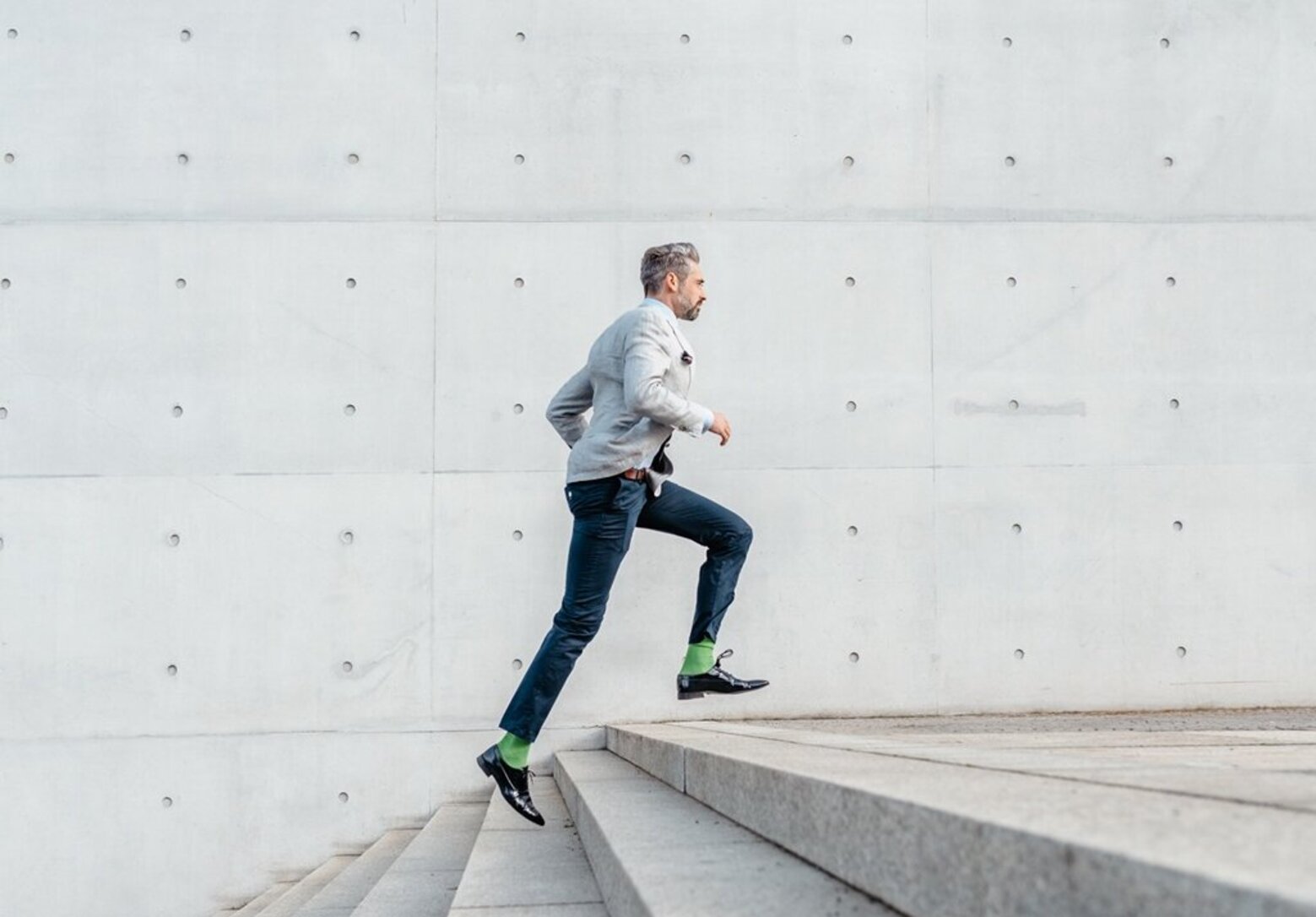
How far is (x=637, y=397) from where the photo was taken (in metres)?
3.17

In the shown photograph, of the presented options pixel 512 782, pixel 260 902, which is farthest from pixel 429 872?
pixel 260 902

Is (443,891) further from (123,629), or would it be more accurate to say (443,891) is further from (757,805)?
(123,629)

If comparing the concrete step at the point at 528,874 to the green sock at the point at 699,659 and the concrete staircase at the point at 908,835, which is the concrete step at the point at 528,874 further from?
the green sock at the point at 699,659

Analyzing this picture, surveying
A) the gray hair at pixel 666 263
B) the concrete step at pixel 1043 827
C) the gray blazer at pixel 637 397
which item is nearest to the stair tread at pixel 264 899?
the gray blazer at pixel 637 397

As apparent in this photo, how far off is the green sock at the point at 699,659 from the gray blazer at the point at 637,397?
0.59 metres

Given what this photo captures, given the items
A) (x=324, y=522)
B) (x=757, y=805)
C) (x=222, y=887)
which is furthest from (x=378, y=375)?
(x=757, y=805)

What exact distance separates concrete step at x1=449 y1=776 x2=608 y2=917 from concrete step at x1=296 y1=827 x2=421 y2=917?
0.41 m

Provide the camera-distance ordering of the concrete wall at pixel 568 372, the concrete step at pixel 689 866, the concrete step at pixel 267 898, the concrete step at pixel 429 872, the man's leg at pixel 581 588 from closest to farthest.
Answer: the concrete step at pixel 689 866, the concrete step at pixel 429 872, the man's leg at pixel 581 588, the concrete step at pixel 267 898, the concrete wall at pixel 568 372

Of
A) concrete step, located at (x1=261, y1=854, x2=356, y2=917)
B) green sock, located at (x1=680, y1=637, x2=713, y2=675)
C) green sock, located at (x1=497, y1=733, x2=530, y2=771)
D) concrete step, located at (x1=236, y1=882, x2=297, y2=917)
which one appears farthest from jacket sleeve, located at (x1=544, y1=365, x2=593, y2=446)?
concrete step, located at (x1=236, y1=882, x2=297, y2=917)

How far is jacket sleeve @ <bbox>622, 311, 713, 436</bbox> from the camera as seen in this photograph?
125 inches

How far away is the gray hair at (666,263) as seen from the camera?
11.1ft

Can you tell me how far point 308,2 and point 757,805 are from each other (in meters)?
4.15

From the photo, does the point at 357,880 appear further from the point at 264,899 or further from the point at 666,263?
the point at 666,263

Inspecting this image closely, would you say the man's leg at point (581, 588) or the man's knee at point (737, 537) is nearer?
the man's leg at point (581, 588)
